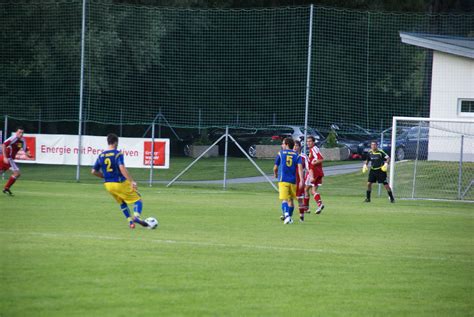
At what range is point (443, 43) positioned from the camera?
3700 centimetres

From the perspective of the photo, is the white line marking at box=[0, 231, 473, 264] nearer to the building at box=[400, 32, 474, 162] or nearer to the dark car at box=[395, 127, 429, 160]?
the dark car at box=[395, 127, 429, 160]

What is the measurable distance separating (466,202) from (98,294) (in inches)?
847

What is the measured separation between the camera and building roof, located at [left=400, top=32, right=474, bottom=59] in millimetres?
36581

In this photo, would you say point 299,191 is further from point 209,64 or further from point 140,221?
point 209,64

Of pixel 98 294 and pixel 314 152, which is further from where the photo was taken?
pixel 314 152

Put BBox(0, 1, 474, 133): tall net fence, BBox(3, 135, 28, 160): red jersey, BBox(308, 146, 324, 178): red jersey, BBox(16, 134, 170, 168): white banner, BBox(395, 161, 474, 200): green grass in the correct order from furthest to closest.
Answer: BBox(0, 1, 474, 133): tall net fence < BBox(16, 134, 170, 168): white banner < BBox(395, 161, 474, 200): green grass < BBox(3, 135, 28, 160): red jersey < BBox(308, 146, 324, 178): red jersey

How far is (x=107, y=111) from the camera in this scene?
43750 mm

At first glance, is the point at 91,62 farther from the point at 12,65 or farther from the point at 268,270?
the point at 268,270

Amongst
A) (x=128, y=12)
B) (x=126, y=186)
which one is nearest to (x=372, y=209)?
(x=126, y=186)

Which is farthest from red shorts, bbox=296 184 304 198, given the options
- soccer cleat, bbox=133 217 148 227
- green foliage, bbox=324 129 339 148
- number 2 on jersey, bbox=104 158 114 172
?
green foliage, bbox=324 129 339 148

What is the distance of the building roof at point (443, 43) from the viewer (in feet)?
120

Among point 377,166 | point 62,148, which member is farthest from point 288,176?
point 62,148

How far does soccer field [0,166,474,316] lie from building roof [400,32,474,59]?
16704mm

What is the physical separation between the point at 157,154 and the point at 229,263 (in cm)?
2052
